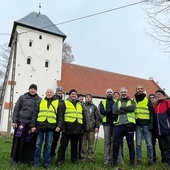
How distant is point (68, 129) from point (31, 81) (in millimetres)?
21455

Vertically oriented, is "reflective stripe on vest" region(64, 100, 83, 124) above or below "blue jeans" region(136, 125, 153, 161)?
above

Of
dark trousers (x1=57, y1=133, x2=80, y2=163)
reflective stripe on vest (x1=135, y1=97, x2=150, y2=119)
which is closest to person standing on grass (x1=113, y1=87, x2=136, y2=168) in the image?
reflective stripe on vest (x1=135, y1=97, x2=150, y2=119)

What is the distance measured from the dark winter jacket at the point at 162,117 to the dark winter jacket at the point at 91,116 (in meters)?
1.68

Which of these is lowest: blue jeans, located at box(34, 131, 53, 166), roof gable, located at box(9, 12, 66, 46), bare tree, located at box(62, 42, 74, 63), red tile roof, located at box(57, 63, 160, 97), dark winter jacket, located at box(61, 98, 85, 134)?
blue jeans, located at box(34, 131, 53, 166)

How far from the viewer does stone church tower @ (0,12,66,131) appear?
85.9ft

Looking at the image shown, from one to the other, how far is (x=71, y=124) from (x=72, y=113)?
262 mm

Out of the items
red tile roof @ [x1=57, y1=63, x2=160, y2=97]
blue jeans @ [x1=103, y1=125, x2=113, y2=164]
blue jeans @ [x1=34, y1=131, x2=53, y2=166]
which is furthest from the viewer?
red tile roof @ [x1=57, y1=63, x2=160, y2=97]

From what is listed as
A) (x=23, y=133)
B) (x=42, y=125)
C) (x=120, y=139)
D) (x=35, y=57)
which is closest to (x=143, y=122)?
(x=120, y=139)

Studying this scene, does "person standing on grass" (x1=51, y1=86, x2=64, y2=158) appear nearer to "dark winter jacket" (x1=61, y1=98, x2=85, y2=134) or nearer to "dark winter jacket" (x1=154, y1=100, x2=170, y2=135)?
"dark winter jacket" (x1=61, y1=98, x2=85, y2=134)

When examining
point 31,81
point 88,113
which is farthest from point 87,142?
point 31,81

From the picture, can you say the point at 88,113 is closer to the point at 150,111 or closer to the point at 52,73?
A: the point at 150,111

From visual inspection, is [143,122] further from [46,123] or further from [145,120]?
[46,123]

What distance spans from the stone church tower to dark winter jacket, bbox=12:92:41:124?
65.2 ft

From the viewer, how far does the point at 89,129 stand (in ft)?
22.9
